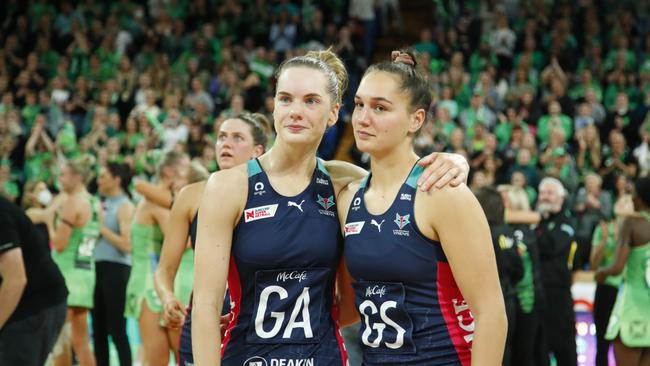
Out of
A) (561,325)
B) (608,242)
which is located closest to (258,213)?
(561,325)

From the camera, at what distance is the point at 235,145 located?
17.3ft

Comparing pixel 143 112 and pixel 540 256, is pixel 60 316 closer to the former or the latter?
pixel 540 256

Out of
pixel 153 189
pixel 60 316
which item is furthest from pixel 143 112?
pixel 60 316

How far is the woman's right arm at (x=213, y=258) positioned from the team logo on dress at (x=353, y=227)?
1.34 feet

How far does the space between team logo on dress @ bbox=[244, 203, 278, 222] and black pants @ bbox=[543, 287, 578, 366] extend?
564cm

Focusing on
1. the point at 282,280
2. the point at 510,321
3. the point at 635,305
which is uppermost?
the point at 282,280

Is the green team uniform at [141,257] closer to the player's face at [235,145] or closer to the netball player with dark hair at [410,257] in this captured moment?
the player's face at [235,145]

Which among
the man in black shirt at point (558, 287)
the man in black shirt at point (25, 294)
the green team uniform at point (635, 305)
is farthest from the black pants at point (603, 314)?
the man in black shirt at point (25, 294)

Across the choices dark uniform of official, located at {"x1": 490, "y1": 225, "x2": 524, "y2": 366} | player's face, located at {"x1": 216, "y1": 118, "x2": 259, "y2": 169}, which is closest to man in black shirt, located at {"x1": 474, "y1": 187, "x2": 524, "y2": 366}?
dark uniform of official, located at {"x1": 490, "y1": 225, "x2": 524, "y2": 366}

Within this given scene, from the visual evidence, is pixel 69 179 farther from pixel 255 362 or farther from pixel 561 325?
pixel 255 362

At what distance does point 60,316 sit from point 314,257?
2.49 meters

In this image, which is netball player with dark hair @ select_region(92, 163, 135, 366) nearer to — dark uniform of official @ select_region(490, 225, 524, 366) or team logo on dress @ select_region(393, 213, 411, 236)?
dark uniform of official @ select_region(490, 225, 524, 366)

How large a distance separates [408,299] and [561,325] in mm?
5742

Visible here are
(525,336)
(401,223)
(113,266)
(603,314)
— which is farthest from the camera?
(113,266)
